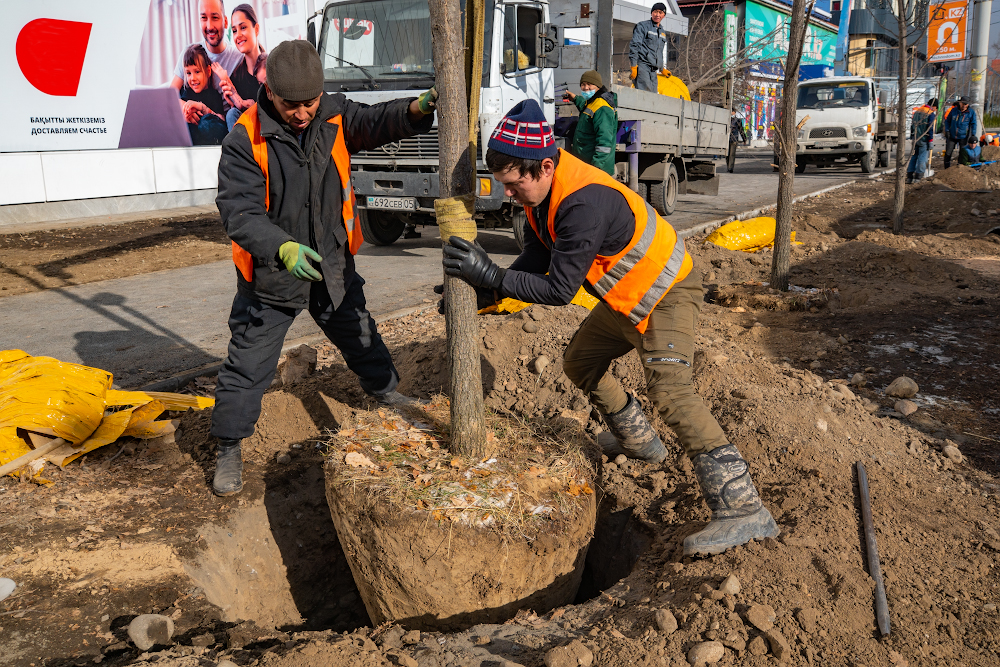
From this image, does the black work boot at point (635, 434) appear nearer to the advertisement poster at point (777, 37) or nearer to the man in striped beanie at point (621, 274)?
the man in striped beanie at point (621, 274)

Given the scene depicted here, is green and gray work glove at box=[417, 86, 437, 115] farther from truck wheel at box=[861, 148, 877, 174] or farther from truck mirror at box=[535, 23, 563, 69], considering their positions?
truck wheel at box=[861, 148, 877, 174]

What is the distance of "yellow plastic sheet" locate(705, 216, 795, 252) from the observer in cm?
924

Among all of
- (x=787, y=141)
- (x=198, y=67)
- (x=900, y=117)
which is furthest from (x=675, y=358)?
(x=198, y=67)

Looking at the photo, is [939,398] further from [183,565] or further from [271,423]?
[183,565]

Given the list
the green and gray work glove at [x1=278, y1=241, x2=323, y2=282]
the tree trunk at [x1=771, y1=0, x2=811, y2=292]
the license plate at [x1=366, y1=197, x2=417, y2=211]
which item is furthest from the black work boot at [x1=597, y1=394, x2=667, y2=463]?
the license plate at [x1=366, y1=197, x2=417, y2=211]

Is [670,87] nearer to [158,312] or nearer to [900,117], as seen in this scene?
[900,117]

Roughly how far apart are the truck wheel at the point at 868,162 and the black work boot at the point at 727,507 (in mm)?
20598

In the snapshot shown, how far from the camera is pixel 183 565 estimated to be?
2975mm

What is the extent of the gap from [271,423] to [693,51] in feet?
92.2

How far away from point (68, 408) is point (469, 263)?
239 centimetres

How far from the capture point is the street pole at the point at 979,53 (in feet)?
60.7

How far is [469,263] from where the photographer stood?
260cm

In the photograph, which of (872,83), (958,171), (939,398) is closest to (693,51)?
(872,83)

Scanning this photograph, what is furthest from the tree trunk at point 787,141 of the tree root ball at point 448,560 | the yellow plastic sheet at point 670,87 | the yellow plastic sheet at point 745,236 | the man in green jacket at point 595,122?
the yellow plastic sheet at point 670,87
